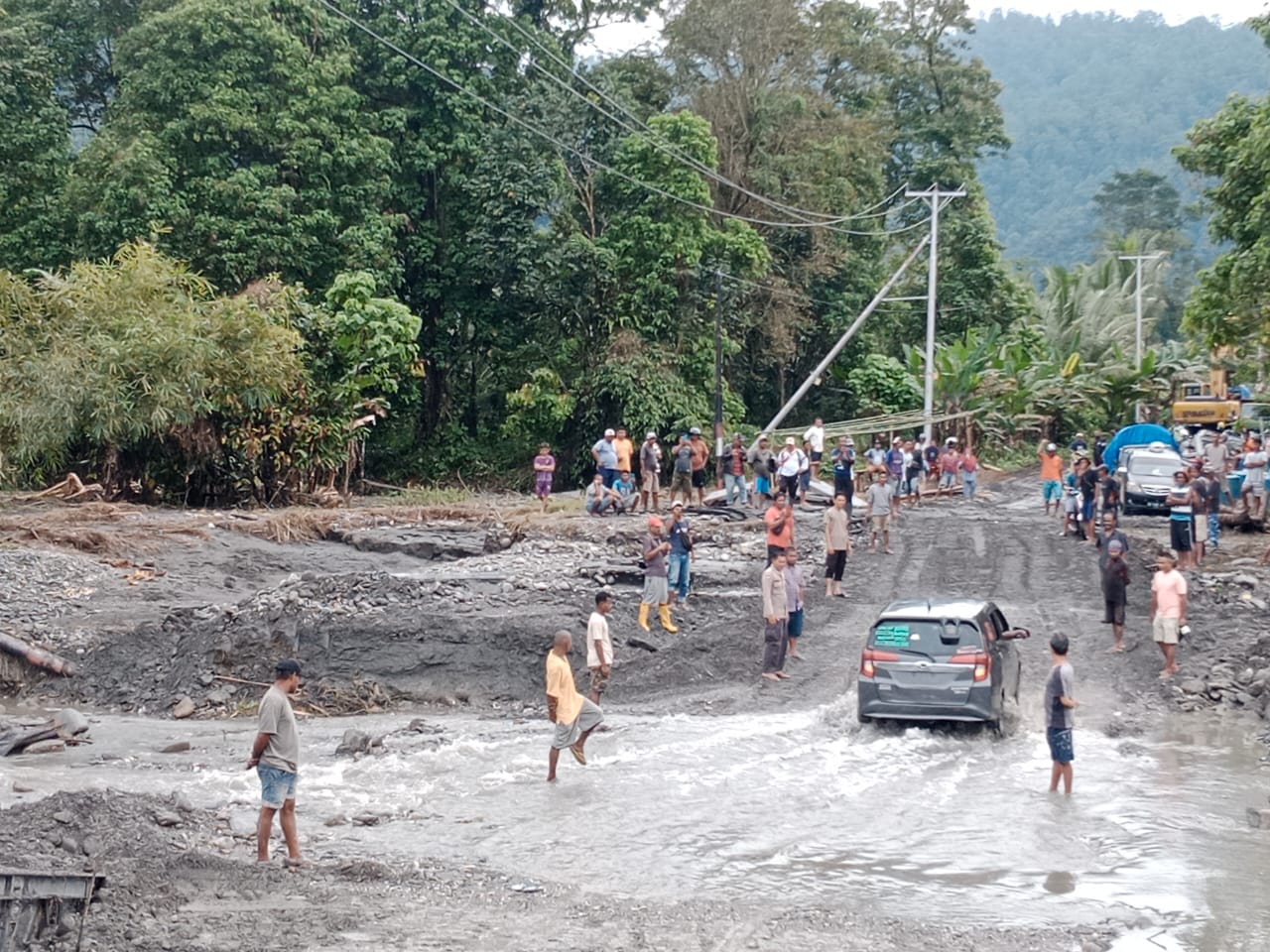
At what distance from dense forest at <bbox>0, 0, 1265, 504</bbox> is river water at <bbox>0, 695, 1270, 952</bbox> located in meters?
17.3

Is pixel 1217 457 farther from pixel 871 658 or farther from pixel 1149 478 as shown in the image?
pixel 871 658

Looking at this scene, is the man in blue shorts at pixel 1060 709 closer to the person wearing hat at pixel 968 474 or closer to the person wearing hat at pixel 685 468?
the person wearing hat at pixel 685 468

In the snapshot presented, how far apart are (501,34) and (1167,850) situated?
3817 cm

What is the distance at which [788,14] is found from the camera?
161ft

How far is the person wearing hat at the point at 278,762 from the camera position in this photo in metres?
11.8

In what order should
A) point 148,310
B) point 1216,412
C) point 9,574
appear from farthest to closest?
1. point 1216,412
2. point 148,310
3. point 9,574

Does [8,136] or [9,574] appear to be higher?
[8,136]

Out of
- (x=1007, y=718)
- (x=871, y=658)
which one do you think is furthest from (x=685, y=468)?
(x=871, y=658)

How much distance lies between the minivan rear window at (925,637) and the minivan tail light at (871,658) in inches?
2.2

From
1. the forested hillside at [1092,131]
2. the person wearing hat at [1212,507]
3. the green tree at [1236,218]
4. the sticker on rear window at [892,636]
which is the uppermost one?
the forested hillside at [1092,131]

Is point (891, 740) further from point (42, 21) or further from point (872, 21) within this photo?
point (872, 21)

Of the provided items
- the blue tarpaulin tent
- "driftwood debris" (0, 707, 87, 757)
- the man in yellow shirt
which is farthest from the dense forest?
the man in yellow shirt

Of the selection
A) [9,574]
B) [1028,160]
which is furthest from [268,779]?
[1028,160]

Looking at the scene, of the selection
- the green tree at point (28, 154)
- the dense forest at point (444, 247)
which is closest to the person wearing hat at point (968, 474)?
the dense forest at point (444, 247)
